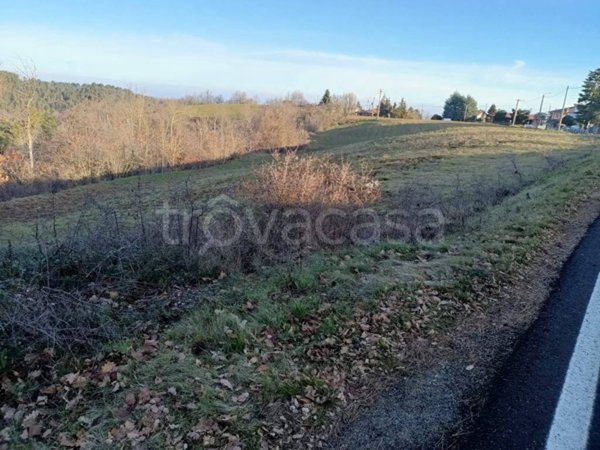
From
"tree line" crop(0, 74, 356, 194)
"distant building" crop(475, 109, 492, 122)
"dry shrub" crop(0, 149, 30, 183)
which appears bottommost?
"dry shrub" crop(0, 149, 30, 183)

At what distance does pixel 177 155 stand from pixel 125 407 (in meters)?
31.4

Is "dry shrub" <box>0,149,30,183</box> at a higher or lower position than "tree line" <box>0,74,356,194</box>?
lower

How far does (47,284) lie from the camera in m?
4.70

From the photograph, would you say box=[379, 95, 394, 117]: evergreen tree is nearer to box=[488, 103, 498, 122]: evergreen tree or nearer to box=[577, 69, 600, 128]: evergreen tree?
box=[488, 103, 498, 122]: evergreen tree

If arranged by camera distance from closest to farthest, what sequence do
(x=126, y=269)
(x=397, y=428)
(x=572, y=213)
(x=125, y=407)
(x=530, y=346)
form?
1. (x=397, y=428)
2. (x=125, y=407)
3. (x=530, y=346)
4. (x=126, y=269)
5. (x=572, y=213)

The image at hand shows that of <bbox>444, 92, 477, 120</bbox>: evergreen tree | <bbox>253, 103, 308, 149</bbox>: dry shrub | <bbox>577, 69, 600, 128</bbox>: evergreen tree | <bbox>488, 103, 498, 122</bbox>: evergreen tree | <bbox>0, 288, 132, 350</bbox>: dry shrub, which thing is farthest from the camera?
<bbox>444, 92, 477, 120</bbox>: evergreen tree

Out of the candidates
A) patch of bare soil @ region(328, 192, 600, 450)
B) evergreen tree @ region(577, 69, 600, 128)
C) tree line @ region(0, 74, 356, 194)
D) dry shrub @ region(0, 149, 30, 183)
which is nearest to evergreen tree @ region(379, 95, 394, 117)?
evergreen tree @ region(577, 69, 600, 128)

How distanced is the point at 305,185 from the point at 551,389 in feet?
18.8

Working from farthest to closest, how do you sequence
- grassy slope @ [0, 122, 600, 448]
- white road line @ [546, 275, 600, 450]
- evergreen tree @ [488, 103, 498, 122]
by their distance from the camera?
1. evergreen tree @ [488, 103, 498, 122]
2. grassy slope @ [0, 122, 600, 448]
3. white road line @ [546, 275, 600, 450]

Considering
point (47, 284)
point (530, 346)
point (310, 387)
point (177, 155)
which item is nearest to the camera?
point (310, 387)

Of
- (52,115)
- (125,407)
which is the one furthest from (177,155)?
(125,407)

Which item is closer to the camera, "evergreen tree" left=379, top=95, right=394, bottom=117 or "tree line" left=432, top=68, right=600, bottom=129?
"tree line" left=432, top=68, right=600, bottom=129

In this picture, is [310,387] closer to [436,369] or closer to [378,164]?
[436,369]

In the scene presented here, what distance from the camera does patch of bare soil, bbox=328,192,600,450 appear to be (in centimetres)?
267
